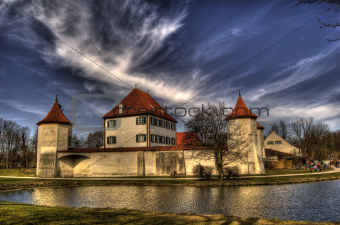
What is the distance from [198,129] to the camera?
25.7 m

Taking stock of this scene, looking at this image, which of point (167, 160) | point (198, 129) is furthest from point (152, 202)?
point (167, 160)

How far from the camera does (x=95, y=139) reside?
70688 millimetres

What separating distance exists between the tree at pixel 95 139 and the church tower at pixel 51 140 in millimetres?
35273

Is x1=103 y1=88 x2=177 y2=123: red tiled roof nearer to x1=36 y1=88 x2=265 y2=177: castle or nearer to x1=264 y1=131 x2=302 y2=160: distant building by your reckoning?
x1=36 y1=88 x2=265 y2=177: castle

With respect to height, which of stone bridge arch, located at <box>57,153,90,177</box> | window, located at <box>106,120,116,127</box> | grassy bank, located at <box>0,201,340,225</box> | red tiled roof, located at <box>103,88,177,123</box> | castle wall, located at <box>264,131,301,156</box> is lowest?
grassy bank, located at <box>0,201,340,225</box>

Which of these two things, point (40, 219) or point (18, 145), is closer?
point (40, 219)

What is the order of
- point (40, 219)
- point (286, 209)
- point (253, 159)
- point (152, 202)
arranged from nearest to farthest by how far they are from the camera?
point (40, 219) < point (286, 209) < point (152, 202) < point (253, 159)

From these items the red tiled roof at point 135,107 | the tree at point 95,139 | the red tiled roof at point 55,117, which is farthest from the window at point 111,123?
the tree at point 95,139

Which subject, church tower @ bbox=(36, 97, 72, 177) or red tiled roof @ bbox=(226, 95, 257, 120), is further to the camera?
church tower @ bbox=(36, 97, 72, 177)

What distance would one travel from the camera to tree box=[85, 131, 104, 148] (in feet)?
229

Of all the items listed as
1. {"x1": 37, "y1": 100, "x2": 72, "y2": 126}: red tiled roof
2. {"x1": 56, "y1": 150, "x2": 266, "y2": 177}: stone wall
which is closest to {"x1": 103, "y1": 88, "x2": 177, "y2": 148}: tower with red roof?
{"x1": 56, "y1": 150, "x2": 266, "y2": 177}: stone wall

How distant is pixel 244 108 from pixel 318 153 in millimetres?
30255

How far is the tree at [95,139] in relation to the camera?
69.9 m

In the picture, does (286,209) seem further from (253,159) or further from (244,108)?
(244,108)
